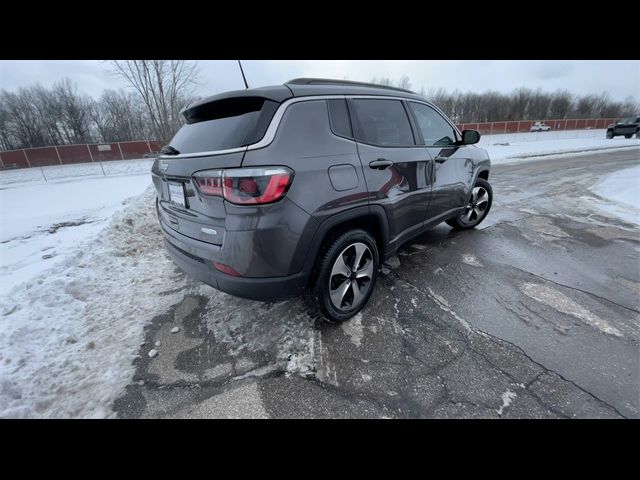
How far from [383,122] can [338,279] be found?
1.59 meters

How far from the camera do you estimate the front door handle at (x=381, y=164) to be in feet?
7.92

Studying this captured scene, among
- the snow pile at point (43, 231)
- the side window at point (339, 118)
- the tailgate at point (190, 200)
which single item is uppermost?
the side window at point (339, 118)

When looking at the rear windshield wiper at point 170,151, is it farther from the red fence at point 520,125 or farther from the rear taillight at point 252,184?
the red fence at point 520,125

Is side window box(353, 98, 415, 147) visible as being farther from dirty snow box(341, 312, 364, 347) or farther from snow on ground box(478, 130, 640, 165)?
snow on ground box(478, 130, 640, 165)

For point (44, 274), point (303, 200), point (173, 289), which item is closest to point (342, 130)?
point (303, 200)

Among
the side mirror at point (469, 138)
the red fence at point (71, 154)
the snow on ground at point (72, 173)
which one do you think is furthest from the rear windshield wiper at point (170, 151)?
the red fence at point (71, 154)

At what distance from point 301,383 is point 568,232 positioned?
5.00 meters

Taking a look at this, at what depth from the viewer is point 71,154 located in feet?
97.1

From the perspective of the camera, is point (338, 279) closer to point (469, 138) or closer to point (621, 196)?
point (469, 138)

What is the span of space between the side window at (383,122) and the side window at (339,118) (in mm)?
143

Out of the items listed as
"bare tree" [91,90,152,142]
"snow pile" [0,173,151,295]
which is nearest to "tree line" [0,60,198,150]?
"bare tree" [91,90,152,142]

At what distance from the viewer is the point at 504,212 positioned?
5.61m

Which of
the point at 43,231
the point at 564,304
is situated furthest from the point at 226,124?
the point at 43,231

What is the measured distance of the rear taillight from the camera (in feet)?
5.83
